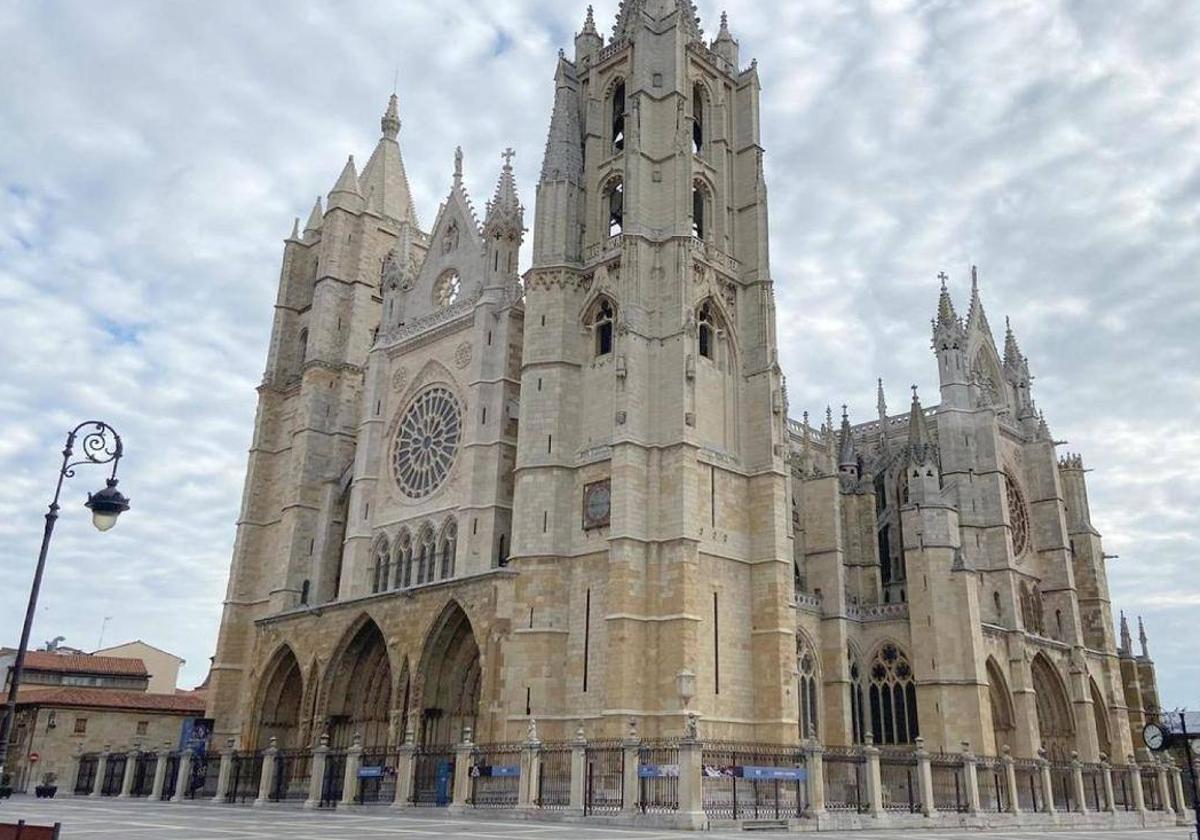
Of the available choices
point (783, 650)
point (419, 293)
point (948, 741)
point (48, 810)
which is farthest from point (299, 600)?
point (948, 741)

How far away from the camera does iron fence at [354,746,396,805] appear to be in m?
26.6

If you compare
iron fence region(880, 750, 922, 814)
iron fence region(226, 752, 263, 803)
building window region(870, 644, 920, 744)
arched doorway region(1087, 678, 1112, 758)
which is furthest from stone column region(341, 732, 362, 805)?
arched doorway region(1087, 678, 1112, 758)

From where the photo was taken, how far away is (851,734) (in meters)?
35.4

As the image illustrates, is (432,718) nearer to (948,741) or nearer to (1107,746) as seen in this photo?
(948,741)

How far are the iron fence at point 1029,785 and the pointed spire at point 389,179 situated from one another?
114 ft

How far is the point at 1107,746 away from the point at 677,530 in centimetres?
2491

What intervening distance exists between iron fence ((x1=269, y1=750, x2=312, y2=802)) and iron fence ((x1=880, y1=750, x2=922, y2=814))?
16030mm

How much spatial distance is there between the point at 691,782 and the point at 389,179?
3810 cm

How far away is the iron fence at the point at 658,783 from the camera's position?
69.2 ft

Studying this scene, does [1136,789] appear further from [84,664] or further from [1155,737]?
[84,664]

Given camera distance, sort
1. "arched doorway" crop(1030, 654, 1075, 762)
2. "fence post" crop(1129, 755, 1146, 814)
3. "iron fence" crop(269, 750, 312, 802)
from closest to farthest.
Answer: "iron fence" crop(269, 750, 312, 802), "fence post" crop(1129, 755, 1146, 814), "arched doorway" crop(1030, 654, 1075, 762)

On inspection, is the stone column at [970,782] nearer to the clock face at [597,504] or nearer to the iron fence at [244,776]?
the clock face at [597,504]

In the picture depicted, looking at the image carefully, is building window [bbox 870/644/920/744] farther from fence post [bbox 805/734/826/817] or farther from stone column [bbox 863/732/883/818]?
fence post [bbox 805/734/826/817]

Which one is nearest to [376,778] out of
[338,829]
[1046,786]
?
Result: [338,829]
